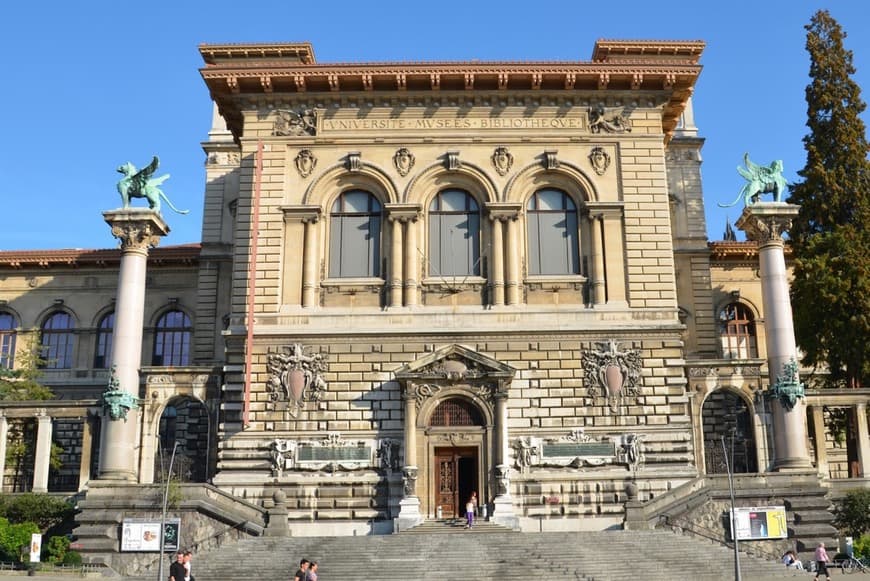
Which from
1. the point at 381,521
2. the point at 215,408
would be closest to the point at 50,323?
the point at 215,408

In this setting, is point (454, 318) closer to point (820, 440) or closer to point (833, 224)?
point (820, 440)

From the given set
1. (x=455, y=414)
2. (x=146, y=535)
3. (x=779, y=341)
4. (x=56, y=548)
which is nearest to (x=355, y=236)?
(x=455, y=414)

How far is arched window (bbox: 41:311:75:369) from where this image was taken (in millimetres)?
42562

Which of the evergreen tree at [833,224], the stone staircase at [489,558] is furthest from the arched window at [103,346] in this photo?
the evergreen tree at [833,224]

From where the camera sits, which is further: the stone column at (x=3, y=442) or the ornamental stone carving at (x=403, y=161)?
the ornamental stone carving at (x=403, y=161)

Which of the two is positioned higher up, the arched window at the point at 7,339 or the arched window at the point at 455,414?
the arched window at the point at 7,339

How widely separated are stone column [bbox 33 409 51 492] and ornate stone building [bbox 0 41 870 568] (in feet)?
1.12

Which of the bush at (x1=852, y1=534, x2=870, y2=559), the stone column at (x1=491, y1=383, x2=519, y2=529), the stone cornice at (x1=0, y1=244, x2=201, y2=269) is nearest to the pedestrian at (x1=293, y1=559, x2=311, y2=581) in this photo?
the stone column at (x1=491, y1=383, x2=519, y2=529)

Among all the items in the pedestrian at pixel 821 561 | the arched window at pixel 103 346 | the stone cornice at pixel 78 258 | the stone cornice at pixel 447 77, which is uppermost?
the stone cornice at pixel 447 77

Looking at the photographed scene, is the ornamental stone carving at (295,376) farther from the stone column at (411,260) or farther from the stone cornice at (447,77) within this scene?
the stone cornice at (447,77)

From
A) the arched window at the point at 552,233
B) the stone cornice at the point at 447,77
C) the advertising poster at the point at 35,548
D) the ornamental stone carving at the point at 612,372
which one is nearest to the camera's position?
the advertising poster at the point at 35,548

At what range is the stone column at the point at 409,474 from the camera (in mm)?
28866

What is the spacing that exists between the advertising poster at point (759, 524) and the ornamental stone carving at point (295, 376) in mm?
13466

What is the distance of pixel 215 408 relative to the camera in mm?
31844
